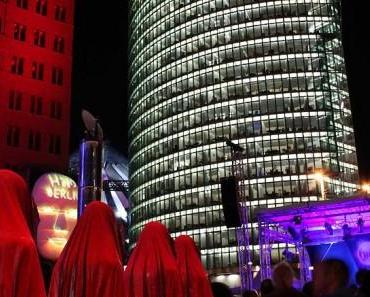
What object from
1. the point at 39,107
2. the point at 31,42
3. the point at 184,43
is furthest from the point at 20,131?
the point at 184,43

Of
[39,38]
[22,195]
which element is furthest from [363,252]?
[39,38]

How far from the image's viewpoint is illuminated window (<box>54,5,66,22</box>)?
48191 mm

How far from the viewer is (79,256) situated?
576cm

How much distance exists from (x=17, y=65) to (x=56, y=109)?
4.65 metres

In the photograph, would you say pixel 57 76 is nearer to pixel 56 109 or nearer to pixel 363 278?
pixel 56 109

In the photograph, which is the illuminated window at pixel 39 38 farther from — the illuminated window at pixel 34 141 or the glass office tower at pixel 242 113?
the glass office tower at pixel 242 113

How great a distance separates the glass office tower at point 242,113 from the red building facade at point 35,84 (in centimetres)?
3771

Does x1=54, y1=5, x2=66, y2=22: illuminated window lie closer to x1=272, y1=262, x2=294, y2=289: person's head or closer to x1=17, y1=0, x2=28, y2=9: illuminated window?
x1=17, y1=0, x2=28, y2=9: illuminated window

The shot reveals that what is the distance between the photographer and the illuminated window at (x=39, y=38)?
46.2 meters

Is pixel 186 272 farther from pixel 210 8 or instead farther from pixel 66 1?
pixel 210 8

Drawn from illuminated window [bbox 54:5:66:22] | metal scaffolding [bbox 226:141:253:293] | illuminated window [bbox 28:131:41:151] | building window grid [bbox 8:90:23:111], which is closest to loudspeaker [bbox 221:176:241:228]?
metal scaffolding [bbox 226:141:253:293]

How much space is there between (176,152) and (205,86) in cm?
1119

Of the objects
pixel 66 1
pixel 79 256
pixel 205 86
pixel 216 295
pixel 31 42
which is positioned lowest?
pixel 216 295

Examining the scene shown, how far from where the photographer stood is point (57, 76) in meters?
46.6
